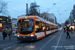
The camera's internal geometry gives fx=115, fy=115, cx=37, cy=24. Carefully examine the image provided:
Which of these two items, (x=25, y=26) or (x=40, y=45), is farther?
(x=25, y=26)

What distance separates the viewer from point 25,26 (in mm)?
13516

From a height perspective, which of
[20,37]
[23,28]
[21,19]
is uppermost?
[21,19]

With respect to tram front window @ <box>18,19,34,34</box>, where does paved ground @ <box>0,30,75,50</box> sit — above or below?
below

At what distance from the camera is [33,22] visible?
1358 centimetres

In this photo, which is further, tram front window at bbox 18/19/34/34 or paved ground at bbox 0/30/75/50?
tram front window at bbox 18/19/34/34

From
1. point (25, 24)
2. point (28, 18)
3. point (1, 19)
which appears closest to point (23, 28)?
point (25, 24)

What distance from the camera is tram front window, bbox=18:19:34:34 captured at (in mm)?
13305

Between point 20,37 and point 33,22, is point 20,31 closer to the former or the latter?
point 20,37

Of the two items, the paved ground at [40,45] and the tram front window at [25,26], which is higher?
the tram front window at [25,26]

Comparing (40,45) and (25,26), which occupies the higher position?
(25,26)

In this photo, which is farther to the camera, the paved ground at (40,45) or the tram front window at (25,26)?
the tram front window at (25,26)

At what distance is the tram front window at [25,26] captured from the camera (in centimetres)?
1330

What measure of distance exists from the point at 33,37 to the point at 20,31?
1.77 m

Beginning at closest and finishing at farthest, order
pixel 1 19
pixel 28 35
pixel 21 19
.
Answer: pixel 28 35 < pixel 21 19 < pixel 1 19
